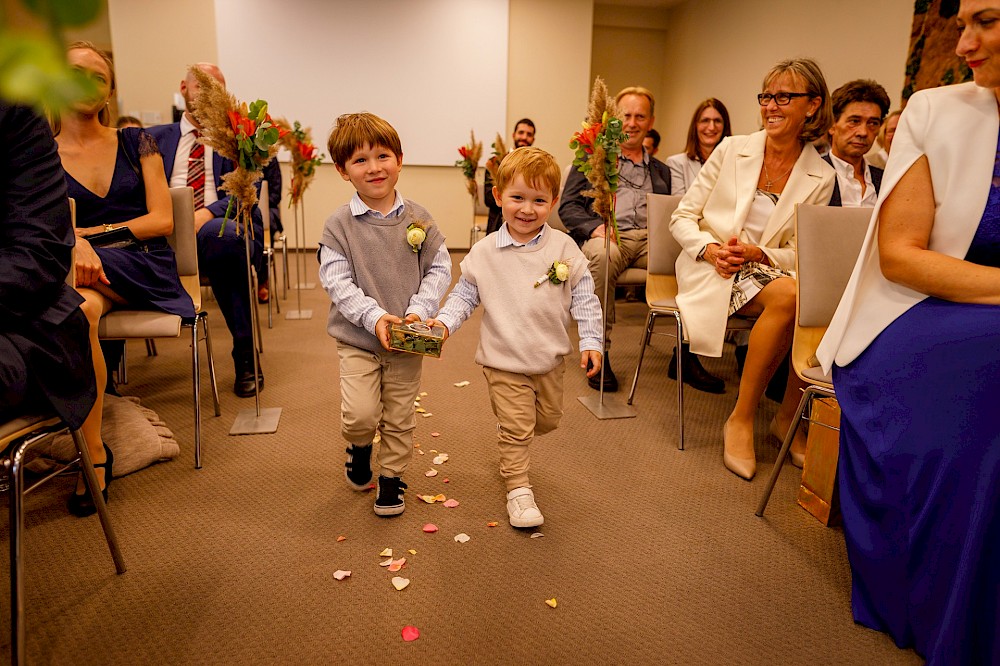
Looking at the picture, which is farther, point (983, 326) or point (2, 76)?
point (983, 326)

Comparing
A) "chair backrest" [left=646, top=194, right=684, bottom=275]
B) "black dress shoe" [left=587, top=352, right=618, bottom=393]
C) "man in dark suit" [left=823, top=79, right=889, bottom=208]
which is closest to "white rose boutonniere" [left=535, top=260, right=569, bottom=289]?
"chair backrest" [left=646, top=194, right=684, bottom=275]

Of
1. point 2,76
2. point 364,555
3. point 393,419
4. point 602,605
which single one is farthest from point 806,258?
point 2,76

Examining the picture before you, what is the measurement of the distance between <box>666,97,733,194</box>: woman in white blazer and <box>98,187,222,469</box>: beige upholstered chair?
281 centimetres

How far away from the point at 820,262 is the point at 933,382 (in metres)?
0.81

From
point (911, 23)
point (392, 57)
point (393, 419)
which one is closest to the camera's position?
point (393, 419)

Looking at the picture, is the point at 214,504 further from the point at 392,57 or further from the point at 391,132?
the point at 392,57

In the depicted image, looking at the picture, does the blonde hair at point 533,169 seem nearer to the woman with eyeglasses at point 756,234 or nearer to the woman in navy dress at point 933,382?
the woman in navy dress at point 933,382

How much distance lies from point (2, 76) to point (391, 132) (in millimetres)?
1792

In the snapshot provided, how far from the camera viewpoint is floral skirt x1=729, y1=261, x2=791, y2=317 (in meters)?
2.69

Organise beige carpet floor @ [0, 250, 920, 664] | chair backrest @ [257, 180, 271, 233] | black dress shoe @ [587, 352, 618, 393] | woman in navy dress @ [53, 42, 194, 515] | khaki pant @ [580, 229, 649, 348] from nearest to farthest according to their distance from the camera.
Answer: beige carpet floor @ [0, 250, 920, 664], woman in navy dress @ [53, 42, 194, 515], black dress shoe @ [587, 352, 618, 393], khaki pant @ [580, 229, 649, 348], chair backrest @ [257, 180, 271, 233]

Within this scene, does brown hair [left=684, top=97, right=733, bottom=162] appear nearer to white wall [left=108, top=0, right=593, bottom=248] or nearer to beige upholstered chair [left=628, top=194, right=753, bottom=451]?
beige upholstered chair [left=628, top=194, right=753, bottom=451]

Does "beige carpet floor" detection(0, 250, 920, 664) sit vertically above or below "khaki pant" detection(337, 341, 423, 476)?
below

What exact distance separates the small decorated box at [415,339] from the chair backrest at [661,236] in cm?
161

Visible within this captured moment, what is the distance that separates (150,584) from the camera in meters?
1.85
